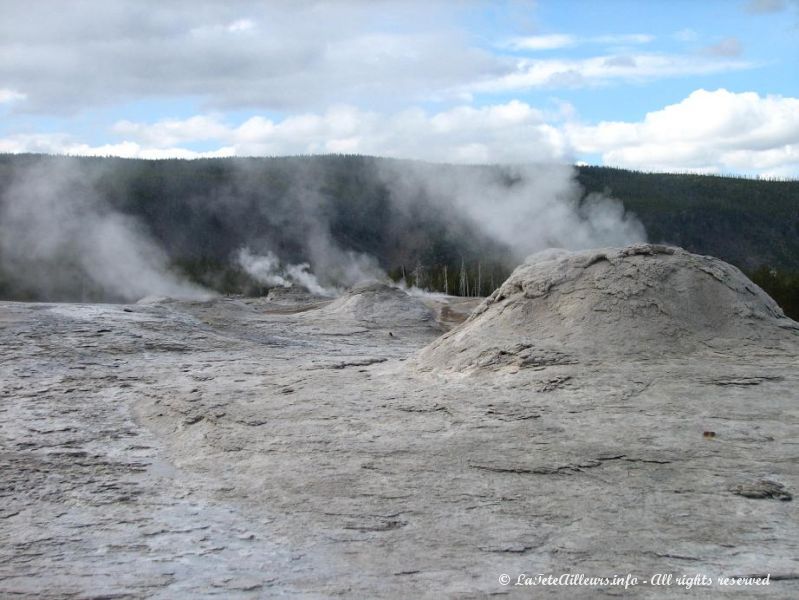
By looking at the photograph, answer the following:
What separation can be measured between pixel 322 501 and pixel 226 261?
1772 inches

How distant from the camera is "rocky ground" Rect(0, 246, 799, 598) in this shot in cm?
362

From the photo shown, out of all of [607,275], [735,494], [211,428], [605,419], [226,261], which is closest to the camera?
[735,494]

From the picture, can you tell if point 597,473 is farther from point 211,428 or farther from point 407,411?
point 211,428

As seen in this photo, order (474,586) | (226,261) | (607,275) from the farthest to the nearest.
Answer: (226,261) → (607,275) → (474,586)

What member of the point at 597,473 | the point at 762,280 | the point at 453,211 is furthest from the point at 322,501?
the point at 453,211

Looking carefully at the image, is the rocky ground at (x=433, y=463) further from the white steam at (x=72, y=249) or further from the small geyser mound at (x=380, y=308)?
the white steam at (x=72, y=249)

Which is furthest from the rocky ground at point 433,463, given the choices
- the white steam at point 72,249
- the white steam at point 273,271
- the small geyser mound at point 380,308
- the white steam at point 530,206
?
the white steam at point 72,249

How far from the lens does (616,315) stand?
6.93 m

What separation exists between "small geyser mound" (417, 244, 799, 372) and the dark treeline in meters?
37.2

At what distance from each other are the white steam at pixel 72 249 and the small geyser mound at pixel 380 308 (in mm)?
21046

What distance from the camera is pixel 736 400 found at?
18.6 feet

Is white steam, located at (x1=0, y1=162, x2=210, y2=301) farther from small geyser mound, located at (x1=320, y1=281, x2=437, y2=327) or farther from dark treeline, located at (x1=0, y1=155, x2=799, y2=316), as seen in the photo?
small geyser mound, located at (x1=320, y1=281, x2=437, y2=327)

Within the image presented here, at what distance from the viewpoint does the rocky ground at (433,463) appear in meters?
3.62

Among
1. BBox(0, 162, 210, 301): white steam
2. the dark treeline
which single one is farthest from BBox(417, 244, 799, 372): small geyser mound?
the dark treeline
